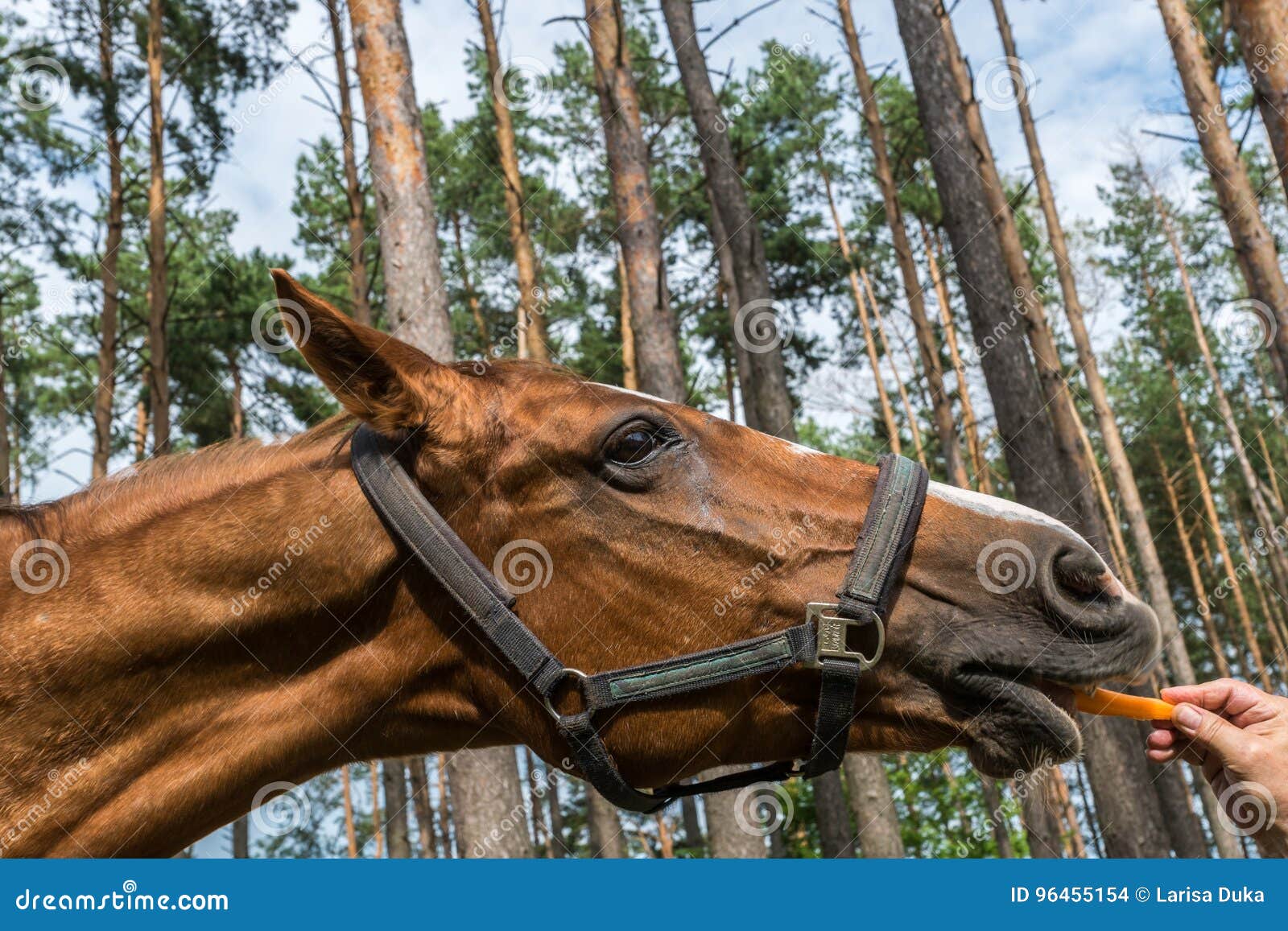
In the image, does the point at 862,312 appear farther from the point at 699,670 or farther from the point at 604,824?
the point at 699,670

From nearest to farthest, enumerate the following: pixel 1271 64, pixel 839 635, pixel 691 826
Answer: pixel 839 635
pixel 1271 64
pixel 691 826

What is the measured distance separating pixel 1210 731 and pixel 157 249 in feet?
53.9

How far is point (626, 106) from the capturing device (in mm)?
11164

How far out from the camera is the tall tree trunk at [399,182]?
7547 millimetres

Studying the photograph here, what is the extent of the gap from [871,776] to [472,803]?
6.55 metres

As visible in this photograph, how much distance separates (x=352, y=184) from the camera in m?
14.1

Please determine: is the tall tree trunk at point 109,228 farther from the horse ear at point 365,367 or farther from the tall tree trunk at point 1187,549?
the tall tree trunk at point 1187,549

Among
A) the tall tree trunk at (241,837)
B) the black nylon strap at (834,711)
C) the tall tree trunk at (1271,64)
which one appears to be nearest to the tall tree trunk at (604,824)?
the tall tree trunk at (241,837)

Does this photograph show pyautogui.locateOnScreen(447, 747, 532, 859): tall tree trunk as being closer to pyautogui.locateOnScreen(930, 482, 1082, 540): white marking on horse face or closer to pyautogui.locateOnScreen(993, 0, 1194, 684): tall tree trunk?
pyautogui.locateOnScreen(930, 482, 1082, 540): white marking on horse face

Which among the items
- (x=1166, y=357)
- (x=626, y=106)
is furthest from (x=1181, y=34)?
(x=1166, y=357)

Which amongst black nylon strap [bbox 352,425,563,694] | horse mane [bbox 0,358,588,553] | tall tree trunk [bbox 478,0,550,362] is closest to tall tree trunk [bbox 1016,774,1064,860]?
black nylon strap [bbox 352,425,563,694]

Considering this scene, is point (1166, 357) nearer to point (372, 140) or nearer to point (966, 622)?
point (372, 140)

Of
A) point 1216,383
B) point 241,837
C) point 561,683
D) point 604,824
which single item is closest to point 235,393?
point 241,837

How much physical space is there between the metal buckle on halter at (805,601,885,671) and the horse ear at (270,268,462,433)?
4.08 ft
